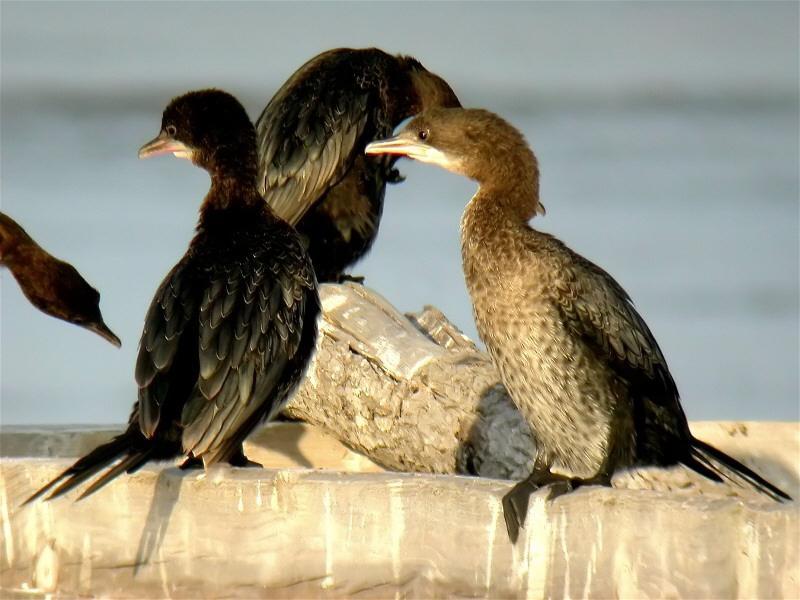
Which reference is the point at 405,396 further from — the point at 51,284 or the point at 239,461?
the point at 51,284

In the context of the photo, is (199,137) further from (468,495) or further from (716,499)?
(716,499)

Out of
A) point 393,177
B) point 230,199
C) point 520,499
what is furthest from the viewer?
→ point 393,177

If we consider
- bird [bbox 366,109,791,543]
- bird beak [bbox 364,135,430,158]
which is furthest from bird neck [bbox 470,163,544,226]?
bird beak [bbox 364,135,430,158]

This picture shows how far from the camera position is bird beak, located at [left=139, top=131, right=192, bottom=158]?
5.68 metres

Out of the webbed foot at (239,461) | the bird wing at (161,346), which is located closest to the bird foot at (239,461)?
the webbed foot at (239,461)

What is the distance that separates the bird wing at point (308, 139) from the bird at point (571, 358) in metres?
2.11

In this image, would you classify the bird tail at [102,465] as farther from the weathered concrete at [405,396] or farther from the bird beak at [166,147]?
the bird beak at [166,147]

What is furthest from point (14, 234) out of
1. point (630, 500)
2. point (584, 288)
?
point (630, 500)

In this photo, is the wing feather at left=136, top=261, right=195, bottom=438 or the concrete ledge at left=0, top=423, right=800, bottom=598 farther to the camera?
the wing feather at left=136, top=261, right=195, bottom=438

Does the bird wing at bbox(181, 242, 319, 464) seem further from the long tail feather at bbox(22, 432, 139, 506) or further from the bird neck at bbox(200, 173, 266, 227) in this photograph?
the bird neck at bbox(200, 173, 266, 227)

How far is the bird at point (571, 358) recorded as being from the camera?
467 centimetres

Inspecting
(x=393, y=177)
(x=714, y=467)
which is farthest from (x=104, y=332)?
(x=714, y=467)

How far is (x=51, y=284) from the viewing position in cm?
604

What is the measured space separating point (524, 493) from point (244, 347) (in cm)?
97
